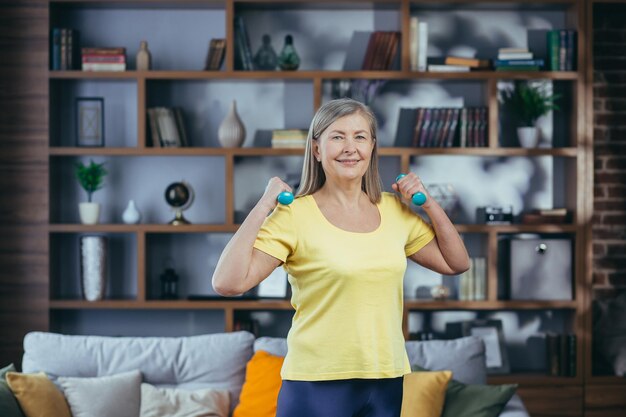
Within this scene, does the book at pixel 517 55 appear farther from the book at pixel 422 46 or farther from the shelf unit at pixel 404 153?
the book at pixel 422 46

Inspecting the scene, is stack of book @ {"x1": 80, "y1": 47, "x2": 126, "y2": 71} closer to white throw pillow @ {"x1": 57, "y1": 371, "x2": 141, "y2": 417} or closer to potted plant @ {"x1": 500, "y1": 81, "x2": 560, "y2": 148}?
white throw pillow @ {"x1": 57, "y1": 371, "x2": 141, "y2": 417}

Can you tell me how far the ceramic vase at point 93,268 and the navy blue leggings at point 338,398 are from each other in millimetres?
2682

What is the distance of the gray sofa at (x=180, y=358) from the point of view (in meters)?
3.38

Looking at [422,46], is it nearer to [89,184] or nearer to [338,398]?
[89,184]

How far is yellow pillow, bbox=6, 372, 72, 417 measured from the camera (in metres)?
3.11

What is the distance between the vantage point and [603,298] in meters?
4.68

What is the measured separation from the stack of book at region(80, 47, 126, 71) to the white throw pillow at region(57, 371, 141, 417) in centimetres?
170

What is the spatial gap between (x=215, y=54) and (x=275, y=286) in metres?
1.22

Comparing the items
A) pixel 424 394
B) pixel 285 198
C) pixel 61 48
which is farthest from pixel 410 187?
pixel 61 48

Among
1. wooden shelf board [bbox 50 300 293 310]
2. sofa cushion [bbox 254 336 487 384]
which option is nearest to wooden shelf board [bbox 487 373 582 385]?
sofa cushion [bbox 254 336 487 384]

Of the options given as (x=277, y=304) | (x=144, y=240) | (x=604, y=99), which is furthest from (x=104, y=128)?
(x=604, y=99)

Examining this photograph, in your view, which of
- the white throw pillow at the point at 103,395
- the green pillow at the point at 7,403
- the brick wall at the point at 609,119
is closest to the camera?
the green pillow at the point at 7,403

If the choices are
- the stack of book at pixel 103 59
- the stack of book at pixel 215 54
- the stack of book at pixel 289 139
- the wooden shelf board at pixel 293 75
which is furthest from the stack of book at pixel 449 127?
the stack of book at pixel 103 59

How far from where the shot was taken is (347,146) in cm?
187
